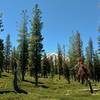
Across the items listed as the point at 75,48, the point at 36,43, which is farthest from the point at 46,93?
the point at 75,48

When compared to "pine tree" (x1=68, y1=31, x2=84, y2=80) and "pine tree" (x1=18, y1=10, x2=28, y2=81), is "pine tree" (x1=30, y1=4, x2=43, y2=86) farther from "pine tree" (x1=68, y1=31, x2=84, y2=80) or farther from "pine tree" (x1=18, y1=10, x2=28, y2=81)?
"pine tree" (x1=68, y1=31, x2=84, y2=80)

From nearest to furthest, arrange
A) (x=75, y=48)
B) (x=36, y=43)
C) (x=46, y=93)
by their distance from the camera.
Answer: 1. (x=46, y=93)
2. (x=36, y=43)
3. (x=75, y=48)

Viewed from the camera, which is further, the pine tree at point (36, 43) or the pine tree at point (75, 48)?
the pine tree at point (75, 48)

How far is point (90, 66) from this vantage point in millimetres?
133250

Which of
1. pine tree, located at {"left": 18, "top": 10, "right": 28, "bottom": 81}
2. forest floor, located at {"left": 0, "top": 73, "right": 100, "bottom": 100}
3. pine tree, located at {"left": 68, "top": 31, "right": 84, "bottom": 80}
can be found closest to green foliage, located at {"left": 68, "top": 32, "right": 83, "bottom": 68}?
pine tree, located at {"left": 68, "top": 31, "right": 84, "bottom": 80}

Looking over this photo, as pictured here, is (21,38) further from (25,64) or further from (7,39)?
(7,39)

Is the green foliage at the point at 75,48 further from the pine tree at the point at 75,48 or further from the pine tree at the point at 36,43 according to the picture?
the pine tree at the point at 36,43

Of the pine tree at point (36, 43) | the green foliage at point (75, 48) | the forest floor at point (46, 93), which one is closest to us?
the forest floor at point (46, 93)

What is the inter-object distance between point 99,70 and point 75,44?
120ft

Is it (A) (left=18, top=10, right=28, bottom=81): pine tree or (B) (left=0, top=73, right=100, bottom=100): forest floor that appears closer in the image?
(B) (left=0, top=73, right=100, bottom=100): forest floor

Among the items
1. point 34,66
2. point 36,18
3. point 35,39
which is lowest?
point 34,66

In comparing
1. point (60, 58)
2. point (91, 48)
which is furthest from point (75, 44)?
point (60, 58)

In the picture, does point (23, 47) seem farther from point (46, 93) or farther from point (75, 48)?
point (46, 93)

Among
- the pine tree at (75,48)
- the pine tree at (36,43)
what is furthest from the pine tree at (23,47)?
the pine tree at (75,48)
